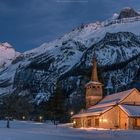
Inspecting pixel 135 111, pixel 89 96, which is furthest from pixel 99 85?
pixel 135 111

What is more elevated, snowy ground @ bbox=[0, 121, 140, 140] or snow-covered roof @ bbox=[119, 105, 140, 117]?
snow-covered roof @ bbox=[119, 105, 140, 117]

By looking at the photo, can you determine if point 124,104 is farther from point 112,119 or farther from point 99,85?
point 99,85

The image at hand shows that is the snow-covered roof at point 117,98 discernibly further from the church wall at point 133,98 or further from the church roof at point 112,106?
the church wall at point 133,98

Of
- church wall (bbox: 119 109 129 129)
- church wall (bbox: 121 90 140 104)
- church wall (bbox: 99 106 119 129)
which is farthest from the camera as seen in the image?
church wall (bbox: 121 90 140 104)

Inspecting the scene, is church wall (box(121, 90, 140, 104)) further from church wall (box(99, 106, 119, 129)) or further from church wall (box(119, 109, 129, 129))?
church wall (box(119, 109, 129, 129))

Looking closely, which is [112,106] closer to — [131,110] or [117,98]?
[131,110]

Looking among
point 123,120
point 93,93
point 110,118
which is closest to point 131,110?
point 123,120

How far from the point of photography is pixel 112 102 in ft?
296

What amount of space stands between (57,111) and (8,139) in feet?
303

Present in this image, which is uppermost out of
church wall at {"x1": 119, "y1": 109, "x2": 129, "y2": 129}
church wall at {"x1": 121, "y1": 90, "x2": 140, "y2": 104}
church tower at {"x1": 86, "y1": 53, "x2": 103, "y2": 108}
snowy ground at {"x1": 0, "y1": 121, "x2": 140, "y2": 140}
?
church tower at {"x1": 86, "y1": 53, "x2": 103, "y2": 108}

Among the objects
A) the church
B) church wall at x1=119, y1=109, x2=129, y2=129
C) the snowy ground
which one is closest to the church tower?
the church

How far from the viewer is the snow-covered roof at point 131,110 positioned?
82688mm

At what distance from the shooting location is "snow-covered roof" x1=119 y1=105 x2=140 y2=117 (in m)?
82.7

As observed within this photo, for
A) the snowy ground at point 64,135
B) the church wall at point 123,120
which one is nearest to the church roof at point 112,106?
the church wall at point 123,120
